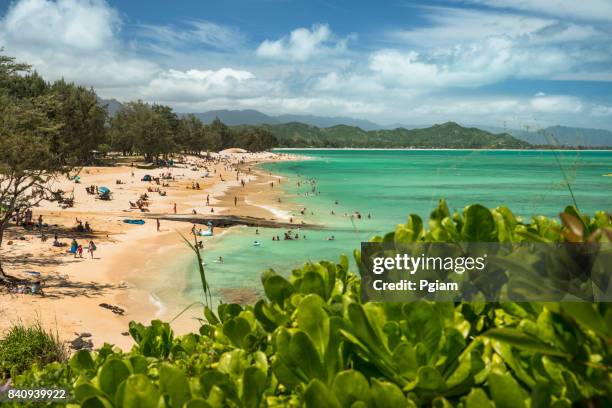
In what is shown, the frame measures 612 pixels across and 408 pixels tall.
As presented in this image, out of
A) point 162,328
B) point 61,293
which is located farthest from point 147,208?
point 162,328

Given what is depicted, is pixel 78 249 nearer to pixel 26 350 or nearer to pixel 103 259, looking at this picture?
pixel 103 259

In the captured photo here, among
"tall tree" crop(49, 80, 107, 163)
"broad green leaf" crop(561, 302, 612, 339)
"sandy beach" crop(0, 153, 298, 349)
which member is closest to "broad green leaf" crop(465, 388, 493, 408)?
"broad green leaf" crop(561, 302, 612, 339)

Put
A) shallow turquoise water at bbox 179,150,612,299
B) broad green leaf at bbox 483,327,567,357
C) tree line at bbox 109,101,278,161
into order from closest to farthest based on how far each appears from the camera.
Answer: broad green leaf at bbox 483,327,567,357 < shallow turquoise water at bbox 179,150,612,299 < tree line at bbox 109,101,278,161

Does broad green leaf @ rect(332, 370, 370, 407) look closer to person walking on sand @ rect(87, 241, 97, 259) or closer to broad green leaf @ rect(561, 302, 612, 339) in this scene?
broad green leaf @ rect(561, 302, 612, 339)

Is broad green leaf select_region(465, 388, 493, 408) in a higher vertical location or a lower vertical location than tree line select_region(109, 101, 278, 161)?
lower

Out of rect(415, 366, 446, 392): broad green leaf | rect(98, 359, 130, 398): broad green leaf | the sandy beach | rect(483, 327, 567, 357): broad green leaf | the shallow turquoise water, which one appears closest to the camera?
rect(483, 327, 567, 357): broad green leaf

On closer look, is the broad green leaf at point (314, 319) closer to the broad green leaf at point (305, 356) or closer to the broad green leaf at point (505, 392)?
the broad green leaf at point (305, 356)

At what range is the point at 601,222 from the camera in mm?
1901

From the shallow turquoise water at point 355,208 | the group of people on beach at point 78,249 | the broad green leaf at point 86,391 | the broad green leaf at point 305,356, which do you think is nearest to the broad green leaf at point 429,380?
the broad green leaf at point 305,356

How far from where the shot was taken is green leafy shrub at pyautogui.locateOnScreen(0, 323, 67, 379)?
8802 millimetres

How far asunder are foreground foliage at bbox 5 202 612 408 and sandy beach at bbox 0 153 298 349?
590 mm

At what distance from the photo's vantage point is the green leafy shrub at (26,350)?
8.80 m

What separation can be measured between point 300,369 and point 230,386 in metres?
0.22

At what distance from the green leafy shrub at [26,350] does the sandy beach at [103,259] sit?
2.87 metres
